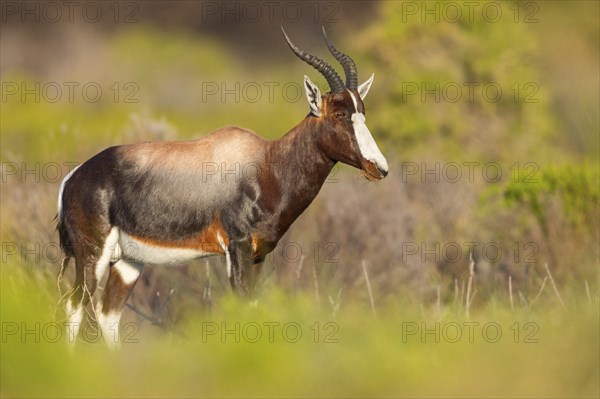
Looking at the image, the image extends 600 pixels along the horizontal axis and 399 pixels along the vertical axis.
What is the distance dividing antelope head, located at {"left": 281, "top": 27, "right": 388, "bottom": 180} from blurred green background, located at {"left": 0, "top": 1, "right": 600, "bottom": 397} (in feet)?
3.06

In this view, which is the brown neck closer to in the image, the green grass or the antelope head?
the antelope head

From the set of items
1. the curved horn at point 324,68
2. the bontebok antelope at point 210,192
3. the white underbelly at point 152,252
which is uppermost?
the curved horn at point 324,68

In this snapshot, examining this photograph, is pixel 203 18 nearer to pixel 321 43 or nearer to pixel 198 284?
Result: pixel 321 43

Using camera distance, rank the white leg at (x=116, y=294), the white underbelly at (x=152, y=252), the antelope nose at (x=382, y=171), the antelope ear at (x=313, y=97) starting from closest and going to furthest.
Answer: the antelope nose at (x=382, y=171), the antelope ear at (x=313, y=97), the white underbelly at (x=152, y=252), the white leg at (x=116, y=294)

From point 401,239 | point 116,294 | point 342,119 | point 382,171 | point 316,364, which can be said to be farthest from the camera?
point 401,239

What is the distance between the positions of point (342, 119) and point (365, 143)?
234 mm

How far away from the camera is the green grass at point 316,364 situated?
4191 mm

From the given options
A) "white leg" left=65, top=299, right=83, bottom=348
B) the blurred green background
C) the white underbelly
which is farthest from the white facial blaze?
"white leg" left=65, top=299, right=83, bottom=348

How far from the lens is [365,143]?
22.7ft

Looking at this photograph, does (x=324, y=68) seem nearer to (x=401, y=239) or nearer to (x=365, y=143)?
(x=365, y=143)

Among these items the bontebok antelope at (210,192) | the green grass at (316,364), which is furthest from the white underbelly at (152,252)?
the green grass at (316,364)

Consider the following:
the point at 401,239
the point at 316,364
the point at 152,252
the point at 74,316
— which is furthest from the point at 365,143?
the point at 401,239

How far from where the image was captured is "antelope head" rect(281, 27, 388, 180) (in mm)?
6906

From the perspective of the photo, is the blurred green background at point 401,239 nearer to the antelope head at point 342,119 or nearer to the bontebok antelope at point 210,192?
the bontebok antelope at point 210,192
